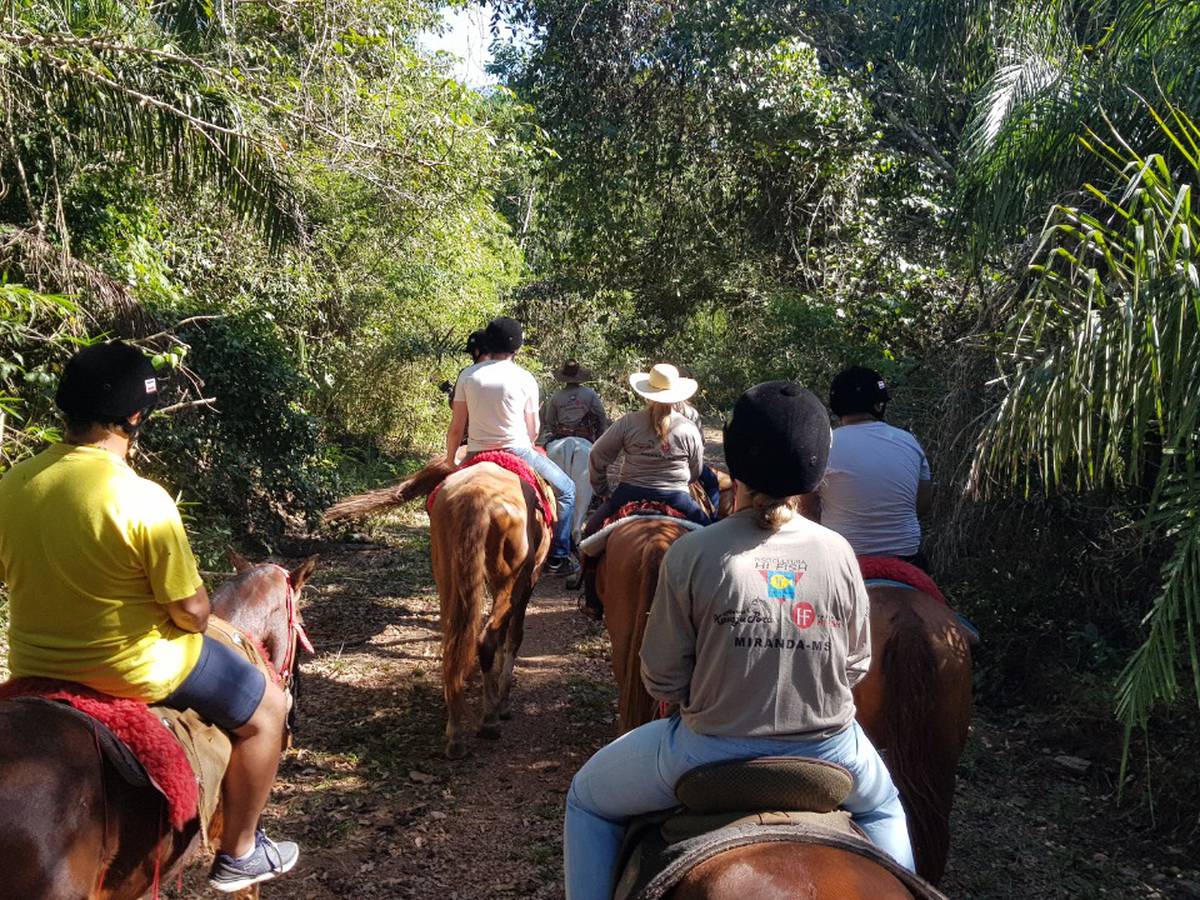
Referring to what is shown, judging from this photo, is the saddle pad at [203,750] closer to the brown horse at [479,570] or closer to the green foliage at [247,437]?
the brown horse at [479,570]

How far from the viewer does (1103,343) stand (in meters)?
3.62

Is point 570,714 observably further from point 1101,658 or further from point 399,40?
point 399,40

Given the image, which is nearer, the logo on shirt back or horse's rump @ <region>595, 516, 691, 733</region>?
the logo on shirt back

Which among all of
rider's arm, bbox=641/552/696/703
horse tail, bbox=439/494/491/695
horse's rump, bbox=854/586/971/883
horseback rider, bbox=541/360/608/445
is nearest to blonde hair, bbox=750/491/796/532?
rider's arm, bbox=641/552/696/703

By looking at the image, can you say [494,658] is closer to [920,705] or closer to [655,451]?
[655,451]

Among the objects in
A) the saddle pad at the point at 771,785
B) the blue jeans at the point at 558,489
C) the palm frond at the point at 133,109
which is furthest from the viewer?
the palm frond at the point at 133,109

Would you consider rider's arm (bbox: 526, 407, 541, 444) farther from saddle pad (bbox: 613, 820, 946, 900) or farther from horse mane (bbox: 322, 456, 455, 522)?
saddle pad (bbox: 613, 820, 946, 900)

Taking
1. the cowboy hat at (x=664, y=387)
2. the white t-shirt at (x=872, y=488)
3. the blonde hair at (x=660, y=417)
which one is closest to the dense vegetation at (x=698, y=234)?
the white t-shirt at (x=872, y=488)

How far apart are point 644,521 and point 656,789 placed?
2.82 metres

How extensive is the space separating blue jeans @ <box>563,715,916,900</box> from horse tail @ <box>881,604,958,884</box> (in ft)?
3.46

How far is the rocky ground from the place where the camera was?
4.64m

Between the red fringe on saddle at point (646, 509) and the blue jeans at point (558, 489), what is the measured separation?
108cm

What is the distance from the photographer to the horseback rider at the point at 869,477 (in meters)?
4.55

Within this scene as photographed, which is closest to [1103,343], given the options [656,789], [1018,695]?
[656,789]
